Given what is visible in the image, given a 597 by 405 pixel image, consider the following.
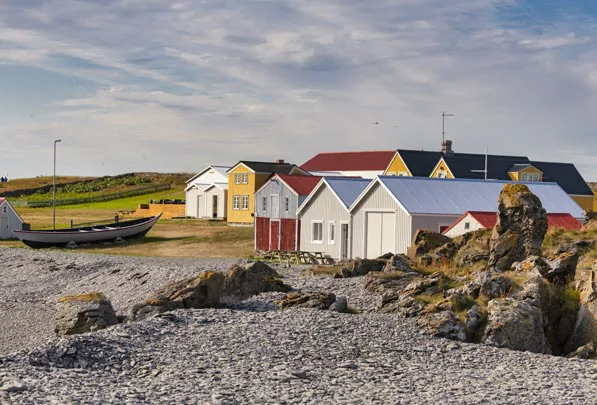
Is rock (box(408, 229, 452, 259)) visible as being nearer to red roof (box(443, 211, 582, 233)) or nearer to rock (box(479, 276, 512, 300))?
red roof (box(443, 211, 582, 233))

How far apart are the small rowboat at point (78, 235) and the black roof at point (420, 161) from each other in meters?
23.3

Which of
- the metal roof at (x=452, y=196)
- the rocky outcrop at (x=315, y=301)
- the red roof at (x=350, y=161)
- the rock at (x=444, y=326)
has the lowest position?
the rock at (x=444, y=326)

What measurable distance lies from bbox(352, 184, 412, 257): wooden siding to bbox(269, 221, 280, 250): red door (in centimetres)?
949

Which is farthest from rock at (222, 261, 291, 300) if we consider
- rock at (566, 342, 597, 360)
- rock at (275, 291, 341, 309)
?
rock at (566, 342, 597, 360)

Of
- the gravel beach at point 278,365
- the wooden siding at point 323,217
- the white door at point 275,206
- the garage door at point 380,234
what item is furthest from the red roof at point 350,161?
the gravel beach at point 278,365

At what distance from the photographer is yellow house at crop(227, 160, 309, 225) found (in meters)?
72.4

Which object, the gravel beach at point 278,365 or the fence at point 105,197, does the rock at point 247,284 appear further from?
the fence at point 105,197

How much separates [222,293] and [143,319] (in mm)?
2862

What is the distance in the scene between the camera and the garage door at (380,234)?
142ft

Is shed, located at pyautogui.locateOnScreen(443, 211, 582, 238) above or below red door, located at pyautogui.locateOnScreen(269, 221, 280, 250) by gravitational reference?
above

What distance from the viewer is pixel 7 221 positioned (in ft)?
212

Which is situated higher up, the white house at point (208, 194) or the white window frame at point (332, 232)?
the white house at point (208, 194)

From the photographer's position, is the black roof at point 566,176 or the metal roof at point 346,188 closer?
the metal roof at point 346,188

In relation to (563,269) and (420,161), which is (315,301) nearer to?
(563,269)
